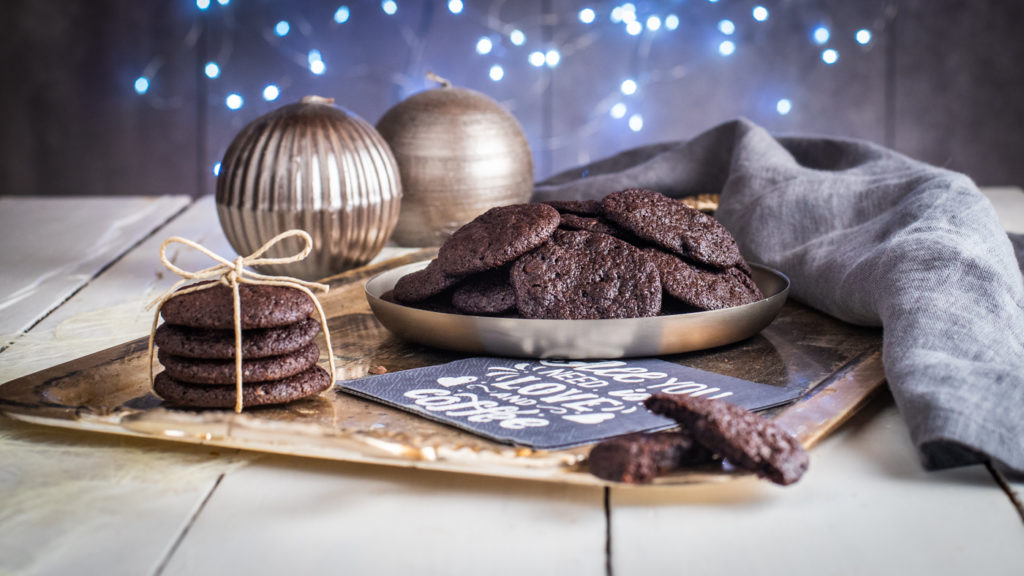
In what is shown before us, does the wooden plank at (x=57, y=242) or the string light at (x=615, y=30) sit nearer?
the wooden plank at (x=57, y=242)

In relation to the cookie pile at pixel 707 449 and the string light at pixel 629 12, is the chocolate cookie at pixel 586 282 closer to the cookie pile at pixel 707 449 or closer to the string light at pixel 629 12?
the cookie pile at pixel 707 449

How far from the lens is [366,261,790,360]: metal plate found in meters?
1.00

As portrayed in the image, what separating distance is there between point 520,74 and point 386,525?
2745 mm

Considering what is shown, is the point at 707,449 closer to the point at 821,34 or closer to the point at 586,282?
the point at 586,282

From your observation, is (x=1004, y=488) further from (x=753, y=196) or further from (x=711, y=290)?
(x=753, y=196)

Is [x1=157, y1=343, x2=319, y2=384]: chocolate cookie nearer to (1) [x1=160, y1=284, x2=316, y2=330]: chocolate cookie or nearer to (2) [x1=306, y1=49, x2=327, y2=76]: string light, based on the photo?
(1) [x1=160, y1=284, x2=316, y2=330]: chocolate cookie

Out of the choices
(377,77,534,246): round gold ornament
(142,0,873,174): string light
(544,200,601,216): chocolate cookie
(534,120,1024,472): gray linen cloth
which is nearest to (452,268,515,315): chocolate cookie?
(544,200,601,216): chocolate cookie

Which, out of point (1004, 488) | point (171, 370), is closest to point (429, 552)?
point (171, 370)

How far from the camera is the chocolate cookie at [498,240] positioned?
104cm

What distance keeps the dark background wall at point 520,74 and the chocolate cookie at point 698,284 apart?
7.46ft

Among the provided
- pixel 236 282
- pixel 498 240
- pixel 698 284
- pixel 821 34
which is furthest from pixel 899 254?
pixel 821 34

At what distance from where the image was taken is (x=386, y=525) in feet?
2.32

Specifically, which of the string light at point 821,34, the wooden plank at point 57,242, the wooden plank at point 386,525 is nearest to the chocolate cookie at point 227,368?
the wooden plank at point 386,525

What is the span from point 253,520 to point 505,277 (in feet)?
1.50
